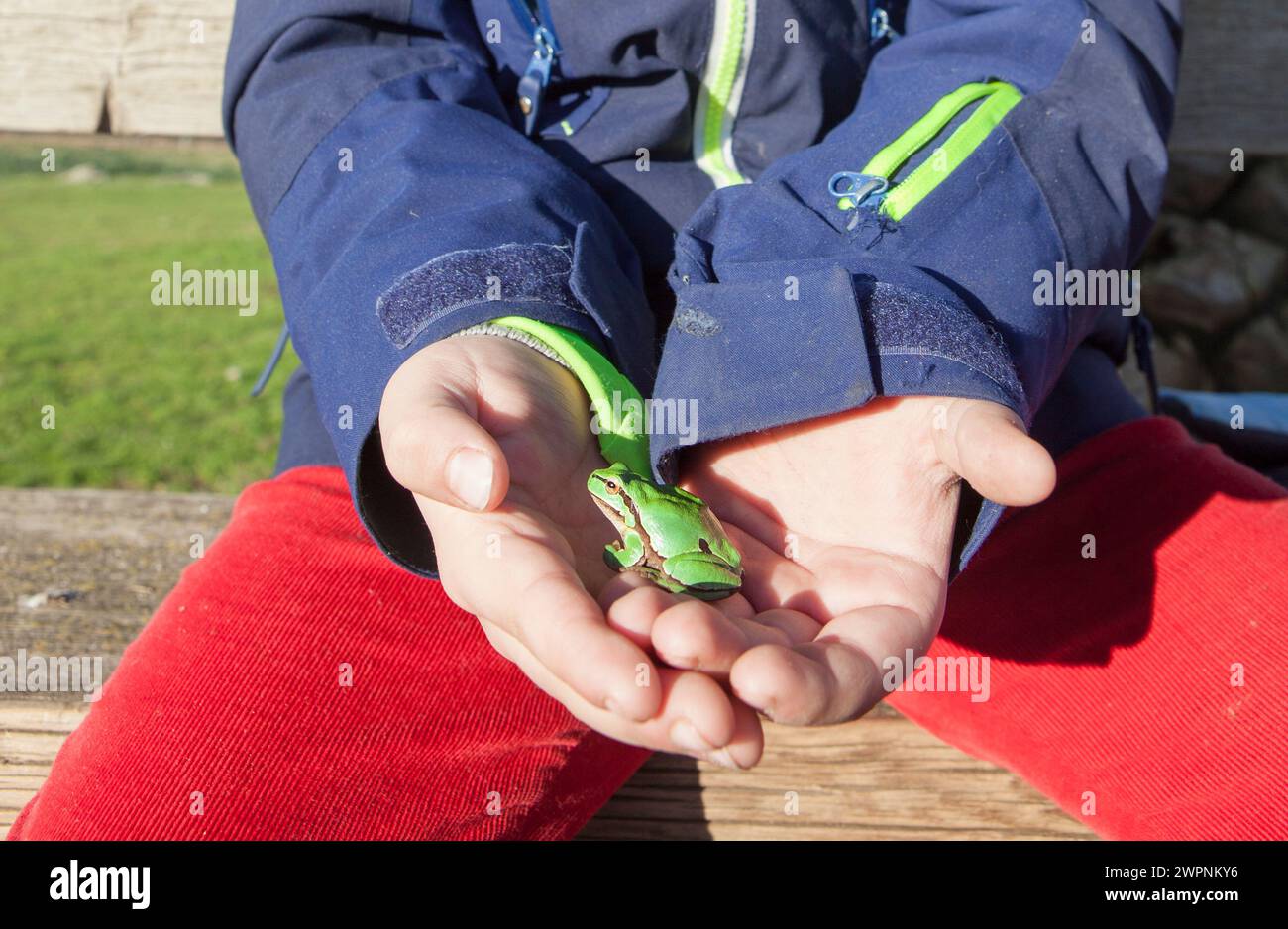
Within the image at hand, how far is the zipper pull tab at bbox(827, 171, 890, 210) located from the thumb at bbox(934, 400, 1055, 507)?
478 millimetres

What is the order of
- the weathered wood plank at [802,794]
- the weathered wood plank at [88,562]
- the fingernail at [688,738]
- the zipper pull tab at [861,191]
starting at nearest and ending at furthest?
the fingernail at [688,738] < the zipper pull tab at [861,191] < the weathered wood plank at [802,794] < the weathered wood plank at [88,562]

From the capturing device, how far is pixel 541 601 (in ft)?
4.31

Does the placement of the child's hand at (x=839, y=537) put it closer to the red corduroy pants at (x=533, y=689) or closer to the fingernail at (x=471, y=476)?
the fingernail at (x=471, y=476)

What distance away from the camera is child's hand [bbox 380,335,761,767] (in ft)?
4.08

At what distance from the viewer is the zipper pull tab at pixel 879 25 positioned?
2.39 meters

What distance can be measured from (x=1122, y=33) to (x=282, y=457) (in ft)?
6.37

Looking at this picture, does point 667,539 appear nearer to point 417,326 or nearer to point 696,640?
point 696,640

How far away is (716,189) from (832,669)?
109 centimetres

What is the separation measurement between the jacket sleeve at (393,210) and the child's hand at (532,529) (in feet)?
0.36

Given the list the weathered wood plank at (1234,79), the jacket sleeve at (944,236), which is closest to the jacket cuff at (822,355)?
the jacket sleeve at (944,236)

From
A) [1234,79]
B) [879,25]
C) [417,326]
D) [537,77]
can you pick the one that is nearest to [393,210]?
[417,326]

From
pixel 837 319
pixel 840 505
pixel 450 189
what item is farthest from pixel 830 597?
pixel 450 189

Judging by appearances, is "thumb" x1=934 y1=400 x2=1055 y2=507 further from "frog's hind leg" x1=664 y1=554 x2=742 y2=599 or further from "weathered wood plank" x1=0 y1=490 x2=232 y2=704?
"weathered wood plank" x1=0 y1=490 x2=232 y2=704

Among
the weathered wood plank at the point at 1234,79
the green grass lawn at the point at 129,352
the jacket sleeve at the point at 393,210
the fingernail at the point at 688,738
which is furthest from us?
the green grass lawn at the point at 129,352
